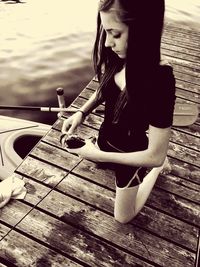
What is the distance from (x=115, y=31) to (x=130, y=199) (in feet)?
4.89

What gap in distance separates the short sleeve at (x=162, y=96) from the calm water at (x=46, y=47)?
5.33 metres

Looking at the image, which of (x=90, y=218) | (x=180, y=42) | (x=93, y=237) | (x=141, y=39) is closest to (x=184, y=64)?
(x=180, y=42)

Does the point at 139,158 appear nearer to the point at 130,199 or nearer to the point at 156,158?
the point at 156,158

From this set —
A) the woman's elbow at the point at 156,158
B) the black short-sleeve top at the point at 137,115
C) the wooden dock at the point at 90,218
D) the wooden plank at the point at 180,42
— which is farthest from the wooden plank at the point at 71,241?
the wooden plank at the point at 180,42

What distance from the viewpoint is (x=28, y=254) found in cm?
269

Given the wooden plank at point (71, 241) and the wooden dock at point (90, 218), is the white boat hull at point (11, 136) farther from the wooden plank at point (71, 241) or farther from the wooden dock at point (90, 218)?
the wooden plank at point (71, 241)

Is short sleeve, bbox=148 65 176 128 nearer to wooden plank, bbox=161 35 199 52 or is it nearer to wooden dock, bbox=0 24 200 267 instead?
wooden dock, bbox=0 24 200 267

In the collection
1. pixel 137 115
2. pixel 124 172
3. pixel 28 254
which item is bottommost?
pixel 28 254

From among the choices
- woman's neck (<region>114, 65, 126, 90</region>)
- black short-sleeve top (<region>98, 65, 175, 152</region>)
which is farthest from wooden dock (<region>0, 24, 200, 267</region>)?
woman's neck (<region>114, 65, 126, 90</region>)

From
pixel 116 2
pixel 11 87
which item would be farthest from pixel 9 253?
pixel 11 87

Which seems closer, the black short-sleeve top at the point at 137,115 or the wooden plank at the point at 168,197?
the black short-sleeve top at the point at 137,115

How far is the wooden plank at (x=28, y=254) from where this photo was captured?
8.64 ft

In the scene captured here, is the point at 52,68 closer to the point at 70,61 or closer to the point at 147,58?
the point at 70,61

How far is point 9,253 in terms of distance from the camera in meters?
2.69
